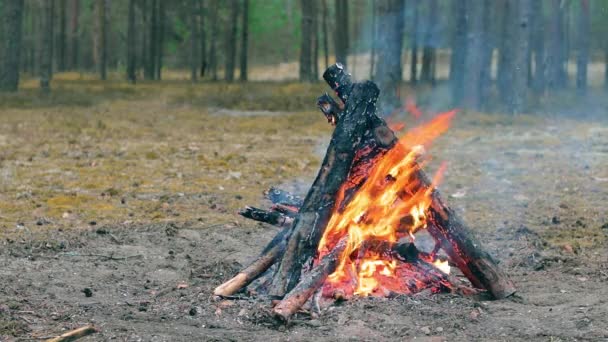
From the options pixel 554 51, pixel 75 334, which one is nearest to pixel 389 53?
pixel 75 334

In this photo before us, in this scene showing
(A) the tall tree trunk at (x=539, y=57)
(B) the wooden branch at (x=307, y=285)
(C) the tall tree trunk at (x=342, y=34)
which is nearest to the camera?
(B) the wooden branch at (x=307, y=285)

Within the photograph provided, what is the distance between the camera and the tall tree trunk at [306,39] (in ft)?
116

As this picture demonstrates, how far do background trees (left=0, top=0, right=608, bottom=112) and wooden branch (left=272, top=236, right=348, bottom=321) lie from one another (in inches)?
707

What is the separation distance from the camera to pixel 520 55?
2533cm

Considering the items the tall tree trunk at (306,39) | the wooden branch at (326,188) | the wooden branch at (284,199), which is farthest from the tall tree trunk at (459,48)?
the wooden branch at (326,188)

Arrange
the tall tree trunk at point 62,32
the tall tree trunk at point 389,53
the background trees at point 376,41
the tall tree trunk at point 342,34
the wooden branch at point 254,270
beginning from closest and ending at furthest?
1. the wooden branch at point 254,270
2. the tall tree trunk at point 389,53
3. the background trees at point 376,41
4. the tall tree trunk at point 342,34
5. the tall tree trunk at point 62,32

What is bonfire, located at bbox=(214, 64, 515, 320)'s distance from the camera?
6371 mm

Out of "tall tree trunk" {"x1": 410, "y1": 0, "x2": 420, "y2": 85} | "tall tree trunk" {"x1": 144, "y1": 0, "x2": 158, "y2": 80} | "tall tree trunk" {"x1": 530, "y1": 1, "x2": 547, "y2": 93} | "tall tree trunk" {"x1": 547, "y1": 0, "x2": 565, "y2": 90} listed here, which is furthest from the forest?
"tall tree trunk" {"x1": 144, "y1": 0, "x2": 158, "y2": 80}

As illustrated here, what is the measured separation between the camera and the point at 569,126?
901 inches

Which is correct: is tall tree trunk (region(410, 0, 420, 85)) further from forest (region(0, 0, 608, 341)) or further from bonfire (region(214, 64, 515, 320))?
bonfire (region(214, 64, 515, 320))

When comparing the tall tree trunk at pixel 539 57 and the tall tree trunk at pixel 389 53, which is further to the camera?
the tall tree trunk at pixel 539 57

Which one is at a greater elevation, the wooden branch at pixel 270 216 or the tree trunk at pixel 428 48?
the tree trunk at pixel 428 48

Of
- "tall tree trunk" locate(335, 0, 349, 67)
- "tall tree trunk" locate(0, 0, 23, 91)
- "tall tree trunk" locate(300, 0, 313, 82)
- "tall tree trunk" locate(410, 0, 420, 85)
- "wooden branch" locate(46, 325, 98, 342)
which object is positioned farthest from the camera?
"tall tree trunk" locate(335, 0, 349, 67)

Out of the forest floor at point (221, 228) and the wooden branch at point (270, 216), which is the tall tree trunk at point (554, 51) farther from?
the wooden branch at point (270, 216)
